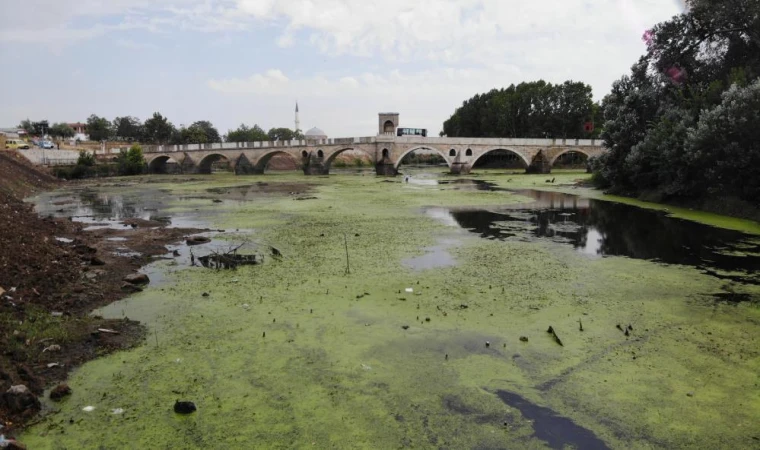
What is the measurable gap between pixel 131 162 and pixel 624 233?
59731mm

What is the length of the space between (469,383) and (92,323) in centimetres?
656

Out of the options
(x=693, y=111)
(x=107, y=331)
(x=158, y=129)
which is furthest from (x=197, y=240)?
(x=158, y=129)

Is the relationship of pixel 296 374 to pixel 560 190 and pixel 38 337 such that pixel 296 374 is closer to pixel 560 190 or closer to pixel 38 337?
pixel 38 337

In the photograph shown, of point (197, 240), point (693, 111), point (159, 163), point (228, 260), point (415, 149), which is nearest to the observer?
point (228, 260)

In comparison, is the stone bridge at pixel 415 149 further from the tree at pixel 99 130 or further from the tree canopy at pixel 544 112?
the tree at pixel 99 130

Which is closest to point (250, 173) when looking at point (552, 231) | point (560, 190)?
point (560, 190)

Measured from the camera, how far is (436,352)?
782 cm

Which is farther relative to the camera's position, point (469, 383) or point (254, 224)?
point (254, 224)

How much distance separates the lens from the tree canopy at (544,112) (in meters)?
70.6

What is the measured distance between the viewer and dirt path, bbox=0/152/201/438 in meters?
6.56

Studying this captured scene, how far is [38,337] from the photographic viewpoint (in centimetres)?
775

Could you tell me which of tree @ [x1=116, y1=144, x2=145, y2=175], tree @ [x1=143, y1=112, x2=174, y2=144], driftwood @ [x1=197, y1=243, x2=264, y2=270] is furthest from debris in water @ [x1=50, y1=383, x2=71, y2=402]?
tree @ [x1=143, y1=112, x2=174, y2=144]

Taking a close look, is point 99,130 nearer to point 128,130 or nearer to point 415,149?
point 128,130

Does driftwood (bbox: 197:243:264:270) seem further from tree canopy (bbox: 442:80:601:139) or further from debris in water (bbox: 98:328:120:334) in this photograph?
tree canopy (bbox: 442:80:601:139)
